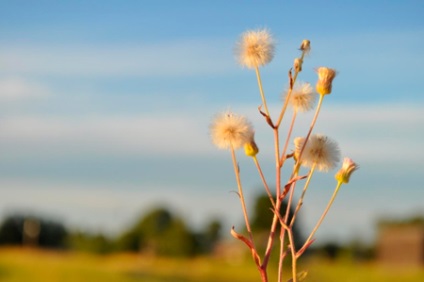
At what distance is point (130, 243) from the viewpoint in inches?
1065

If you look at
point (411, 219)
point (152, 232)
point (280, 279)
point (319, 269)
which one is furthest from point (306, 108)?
point (411, 219)

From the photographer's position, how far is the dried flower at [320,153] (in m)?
1.19

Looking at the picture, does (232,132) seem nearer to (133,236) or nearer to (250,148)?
(250,148)

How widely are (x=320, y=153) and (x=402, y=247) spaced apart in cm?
2534

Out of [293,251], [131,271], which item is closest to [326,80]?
[293,251]

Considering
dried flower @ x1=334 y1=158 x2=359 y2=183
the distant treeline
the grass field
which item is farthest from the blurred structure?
dried flower @ x1=334 y1=158 x2=359 y2=183

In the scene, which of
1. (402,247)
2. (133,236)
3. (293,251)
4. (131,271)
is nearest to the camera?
(293,251)

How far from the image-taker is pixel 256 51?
1198 mm

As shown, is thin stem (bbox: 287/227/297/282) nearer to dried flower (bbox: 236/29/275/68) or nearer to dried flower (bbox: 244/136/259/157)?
dried flower (bbox: 244/136/259/157)

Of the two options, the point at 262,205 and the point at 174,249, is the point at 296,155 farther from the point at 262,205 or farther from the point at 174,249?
the point at 174,249

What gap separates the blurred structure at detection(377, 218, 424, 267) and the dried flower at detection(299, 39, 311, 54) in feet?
81.9

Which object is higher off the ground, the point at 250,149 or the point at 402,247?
the point at 402,247

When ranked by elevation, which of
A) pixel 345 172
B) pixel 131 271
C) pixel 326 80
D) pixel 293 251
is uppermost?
pixel 131 271

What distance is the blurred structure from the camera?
25266 mm
